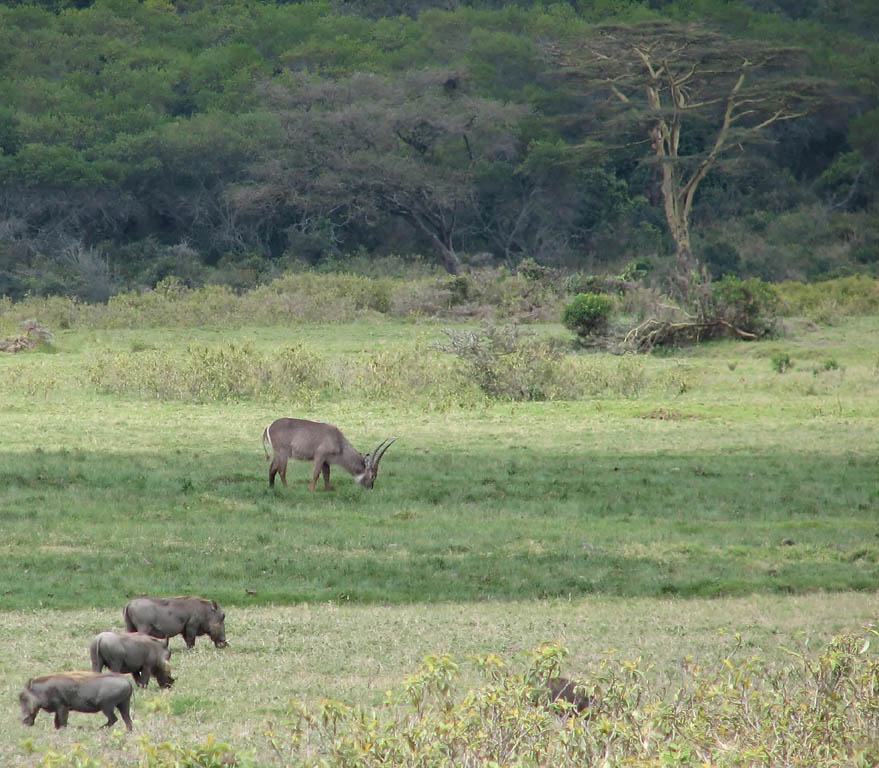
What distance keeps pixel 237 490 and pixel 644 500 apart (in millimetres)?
3562

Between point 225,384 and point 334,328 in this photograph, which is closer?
point 225,384

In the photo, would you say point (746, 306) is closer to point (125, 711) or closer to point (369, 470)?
point (369, 470)

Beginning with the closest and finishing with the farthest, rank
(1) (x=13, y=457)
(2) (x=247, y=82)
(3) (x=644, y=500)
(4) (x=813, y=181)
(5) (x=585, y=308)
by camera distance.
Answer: (3) (x=644, y=500), (1) (x=13, y=457), (5) (x=585, y=308), (4) (x=813, y=181), (2) (x=247, y=82)

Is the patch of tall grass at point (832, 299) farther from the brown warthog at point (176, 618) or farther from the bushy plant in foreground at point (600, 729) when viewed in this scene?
the bushy plant in foreground at point (600, 729)

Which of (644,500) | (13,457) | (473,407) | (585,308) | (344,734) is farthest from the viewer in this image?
(585,308)

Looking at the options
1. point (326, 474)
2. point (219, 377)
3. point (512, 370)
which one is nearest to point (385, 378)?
point (512, 370)

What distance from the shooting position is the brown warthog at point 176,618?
6730 mm

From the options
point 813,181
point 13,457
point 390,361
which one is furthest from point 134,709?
point 813,181

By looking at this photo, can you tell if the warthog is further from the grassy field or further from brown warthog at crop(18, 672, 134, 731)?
brown warthog at crop(18, 672, 134, 731)

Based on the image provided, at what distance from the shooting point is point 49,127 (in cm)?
4394

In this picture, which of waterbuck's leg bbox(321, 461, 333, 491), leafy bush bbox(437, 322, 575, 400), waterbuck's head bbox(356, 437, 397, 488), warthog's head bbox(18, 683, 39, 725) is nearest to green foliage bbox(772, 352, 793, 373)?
leafy bush bbox(437, 322, 575, 400)

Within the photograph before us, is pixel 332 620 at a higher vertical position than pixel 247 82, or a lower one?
lower

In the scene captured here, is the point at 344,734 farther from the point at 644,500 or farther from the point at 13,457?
the point at 13,457

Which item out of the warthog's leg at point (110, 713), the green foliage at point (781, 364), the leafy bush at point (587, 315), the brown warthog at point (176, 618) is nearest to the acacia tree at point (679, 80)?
the leafy bush at point (587, 315)
